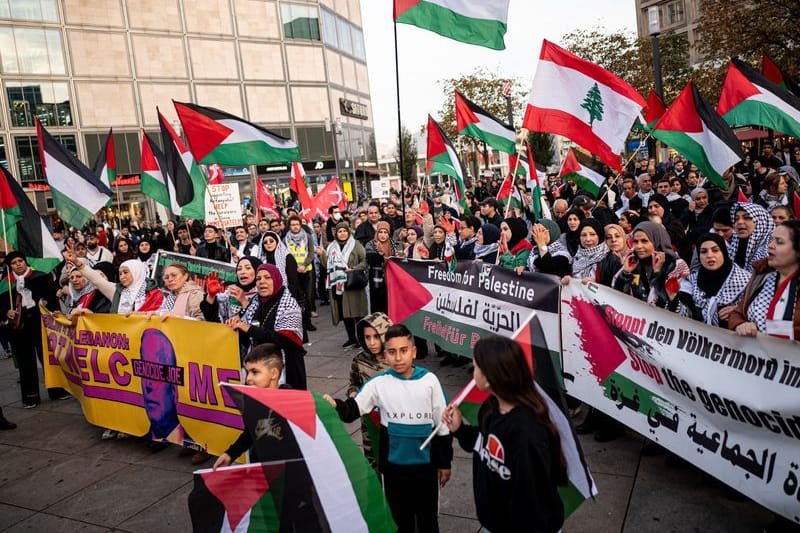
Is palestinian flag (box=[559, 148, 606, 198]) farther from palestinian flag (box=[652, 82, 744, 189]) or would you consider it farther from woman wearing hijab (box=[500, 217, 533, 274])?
woman wearing hijab (box=[500, 217, 533, 274])

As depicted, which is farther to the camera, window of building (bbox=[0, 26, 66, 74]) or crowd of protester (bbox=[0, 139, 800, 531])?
window of building (bbox=[0, 26, 66, 74])

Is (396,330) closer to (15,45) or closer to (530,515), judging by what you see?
(530,515)

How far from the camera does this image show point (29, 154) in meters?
36.2

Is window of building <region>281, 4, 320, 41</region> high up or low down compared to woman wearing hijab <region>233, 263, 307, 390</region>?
up

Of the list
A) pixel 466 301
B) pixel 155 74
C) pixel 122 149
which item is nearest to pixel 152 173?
pixel 466 301

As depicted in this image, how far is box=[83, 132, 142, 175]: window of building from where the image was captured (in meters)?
A: 37.2

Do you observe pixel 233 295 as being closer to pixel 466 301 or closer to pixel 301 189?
pixel 466 301

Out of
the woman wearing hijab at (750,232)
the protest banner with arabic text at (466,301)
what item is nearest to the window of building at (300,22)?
the protest banner with arabic text at (466,301)

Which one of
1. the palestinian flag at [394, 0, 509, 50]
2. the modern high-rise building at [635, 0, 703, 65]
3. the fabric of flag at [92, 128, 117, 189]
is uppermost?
the modern high-rise building at [635, 0, 703, 65]

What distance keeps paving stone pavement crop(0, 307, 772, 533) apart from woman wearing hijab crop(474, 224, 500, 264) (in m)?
1.43

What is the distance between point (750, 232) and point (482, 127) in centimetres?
523

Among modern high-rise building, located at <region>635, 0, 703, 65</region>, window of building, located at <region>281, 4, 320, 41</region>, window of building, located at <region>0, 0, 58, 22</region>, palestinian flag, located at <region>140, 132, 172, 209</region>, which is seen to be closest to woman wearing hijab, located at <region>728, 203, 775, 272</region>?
palestinian flag, located at <region>140, 132, 172, 209</region>

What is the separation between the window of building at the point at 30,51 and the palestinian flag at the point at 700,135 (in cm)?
3933

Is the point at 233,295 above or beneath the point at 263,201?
beneath
